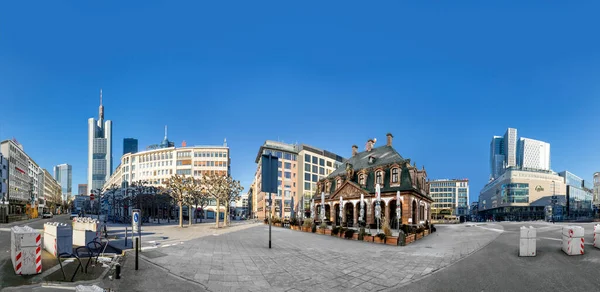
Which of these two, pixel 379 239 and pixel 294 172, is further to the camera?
pixel 294 172

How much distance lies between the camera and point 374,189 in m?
40.9

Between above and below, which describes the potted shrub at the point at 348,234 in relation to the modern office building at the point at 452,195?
above

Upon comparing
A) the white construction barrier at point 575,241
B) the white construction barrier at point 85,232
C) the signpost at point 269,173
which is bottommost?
the white construction barrier at point 85,232

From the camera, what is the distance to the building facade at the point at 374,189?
37.7 m

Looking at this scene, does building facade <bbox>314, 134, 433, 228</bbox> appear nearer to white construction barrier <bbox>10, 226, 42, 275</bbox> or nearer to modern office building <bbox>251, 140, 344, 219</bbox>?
white construction barrier <bbox>10, 226, 42, 275</bbox>

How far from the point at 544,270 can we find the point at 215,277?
13.0 metres

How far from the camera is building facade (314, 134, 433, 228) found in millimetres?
37656

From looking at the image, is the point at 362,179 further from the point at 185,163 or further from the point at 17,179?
the point at 17,179

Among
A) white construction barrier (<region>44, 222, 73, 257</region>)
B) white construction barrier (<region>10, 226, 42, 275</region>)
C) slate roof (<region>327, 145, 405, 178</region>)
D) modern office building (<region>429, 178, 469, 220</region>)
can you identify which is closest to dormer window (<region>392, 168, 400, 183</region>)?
slate roof (<region>327, 145, 405, 178</region>)

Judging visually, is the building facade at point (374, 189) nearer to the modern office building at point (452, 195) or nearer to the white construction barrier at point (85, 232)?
the white construction barrier at point (85, 232)

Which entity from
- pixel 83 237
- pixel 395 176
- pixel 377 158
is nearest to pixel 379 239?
pixel 395 176

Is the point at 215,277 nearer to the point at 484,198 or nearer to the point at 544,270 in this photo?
the point at 544,270

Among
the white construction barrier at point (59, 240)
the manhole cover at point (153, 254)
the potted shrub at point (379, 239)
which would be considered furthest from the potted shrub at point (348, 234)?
the white construction barrier at point (59, 240)

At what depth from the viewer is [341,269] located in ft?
44.4
